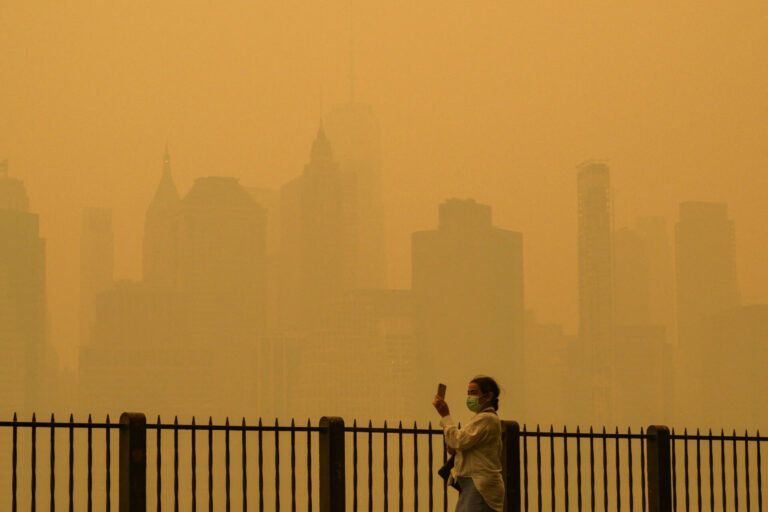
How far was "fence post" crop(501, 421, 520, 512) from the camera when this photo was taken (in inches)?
460

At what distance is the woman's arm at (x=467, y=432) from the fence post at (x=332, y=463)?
7.81ft

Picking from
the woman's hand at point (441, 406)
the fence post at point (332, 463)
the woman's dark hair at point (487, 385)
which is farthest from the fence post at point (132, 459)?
the woman's dark hair at point (487, 385)

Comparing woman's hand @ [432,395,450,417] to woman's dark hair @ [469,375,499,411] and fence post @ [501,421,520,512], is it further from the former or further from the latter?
fence post @ [501,421,520,512]

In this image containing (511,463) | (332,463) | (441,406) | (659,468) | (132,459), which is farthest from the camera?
(659,468)

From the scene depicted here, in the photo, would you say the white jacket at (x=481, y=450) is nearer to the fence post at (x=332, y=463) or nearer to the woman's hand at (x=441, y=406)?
the woman's hand at (x=441, y=406)

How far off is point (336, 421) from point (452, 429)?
2.51 metres

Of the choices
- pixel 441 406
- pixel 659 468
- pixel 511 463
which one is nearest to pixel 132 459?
pixel 441 406

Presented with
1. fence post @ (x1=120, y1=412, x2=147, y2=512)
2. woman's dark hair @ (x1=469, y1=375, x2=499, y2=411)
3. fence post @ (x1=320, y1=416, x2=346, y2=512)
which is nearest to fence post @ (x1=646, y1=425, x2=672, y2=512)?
fence post @ (x1=320, y1=416, x2=346, y2=512)

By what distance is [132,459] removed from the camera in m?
10.8

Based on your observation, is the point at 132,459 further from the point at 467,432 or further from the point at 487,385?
the point at 487,385

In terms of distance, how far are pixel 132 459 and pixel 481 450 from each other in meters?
3.58

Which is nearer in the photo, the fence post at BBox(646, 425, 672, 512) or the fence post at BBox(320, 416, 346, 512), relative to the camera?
the fence post at BBox(320, 416, 346, 512)

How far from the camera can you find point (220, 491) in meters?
149

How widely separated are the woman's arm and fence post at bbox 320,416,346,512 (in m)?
2.38
